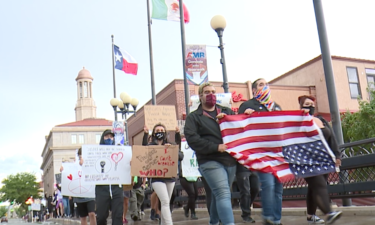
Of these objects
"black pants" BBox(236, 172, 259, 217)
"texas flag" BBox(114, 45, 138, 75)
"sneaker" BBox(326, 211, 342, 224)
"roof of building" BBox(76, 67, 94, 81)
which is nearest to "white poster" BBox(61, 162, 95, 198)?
"black pants" BBox(236, 172, 259, 217)

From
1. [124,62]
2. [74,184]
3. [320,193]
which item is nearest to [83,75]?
[124,62]

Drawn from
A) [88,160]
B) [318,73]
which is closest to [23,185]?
[318,73]

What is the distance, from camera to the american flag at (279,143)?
5.71 m

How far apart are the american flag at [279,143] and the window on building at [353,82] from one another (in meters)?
26.4

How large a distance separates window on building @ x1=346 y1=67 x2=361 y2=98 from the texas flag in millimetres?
15898

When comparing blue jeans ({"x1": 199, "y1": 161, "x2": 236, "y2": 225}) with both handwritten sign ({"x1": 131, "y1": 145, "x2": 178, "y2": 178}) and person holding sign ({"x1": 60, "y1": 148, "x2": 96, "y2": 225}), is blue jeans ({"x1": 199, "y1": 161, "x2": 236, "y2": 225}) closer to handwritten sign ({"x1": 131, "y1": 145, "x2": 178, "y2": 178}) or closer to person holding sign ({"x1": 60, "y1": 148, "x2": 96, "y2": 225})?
handwritten sign ({"x1": 131, "y1": 145, "x2": 178, "y2": 178})

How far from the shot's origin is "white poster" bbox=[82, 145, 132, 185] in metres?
7.87

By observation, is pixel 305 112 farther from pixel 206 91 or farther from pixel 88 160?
pixel 88 160

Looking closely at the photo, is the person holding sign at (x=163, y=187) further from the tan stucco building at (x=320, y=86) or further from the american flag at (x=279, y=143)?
the tan stucco building at (x=320, y=86)

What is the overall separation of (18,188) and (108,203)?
119 meters

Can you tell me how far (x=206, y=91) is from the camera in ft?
18.7

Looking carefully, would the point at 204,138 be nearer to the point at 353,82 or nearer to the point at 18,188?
the point at 353,82

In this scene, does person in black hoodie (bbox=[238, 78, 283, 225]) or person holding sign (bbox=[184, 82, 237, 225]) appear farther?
person in black hoodie (bbox=[238, 78, 283, 225])

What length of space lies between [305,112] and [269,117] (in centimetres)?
48
